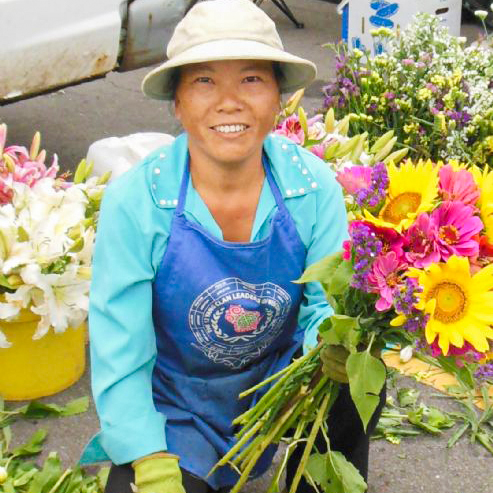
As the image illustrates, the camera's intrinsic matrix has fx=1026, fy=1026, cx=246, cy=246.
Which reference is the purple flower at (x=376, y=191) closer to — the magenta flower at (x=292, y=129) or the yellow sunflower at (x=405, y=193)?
the yellow sunflower at (x=405, y=193)

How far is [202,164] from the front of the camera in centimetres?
237

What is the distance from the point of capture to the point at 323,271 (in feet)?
7.03

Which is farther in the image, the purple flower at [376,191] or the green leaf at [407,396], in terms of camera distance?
the green leaf at [407,396]

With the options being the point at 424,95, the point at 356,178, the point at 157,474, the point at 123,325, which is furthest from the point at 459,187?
the point at 424,95

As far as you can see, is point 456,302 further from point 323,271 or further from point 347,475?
point 347,475

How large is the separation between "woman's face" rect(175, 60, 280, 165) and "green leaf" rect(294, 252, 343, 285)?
0.33 meters

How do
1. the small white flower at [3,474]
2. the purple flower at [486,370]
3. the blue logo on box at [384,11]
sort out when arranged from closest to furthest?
the purple flower at [486,370]
the small white flower at [3,474]
the blue logo on box at [384,11]

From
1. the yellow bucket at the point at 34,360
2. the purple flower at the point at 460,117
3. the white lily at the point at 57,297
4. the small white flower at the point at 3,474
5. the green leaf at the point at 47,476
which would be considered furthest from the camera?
the purple flower at the point at 460,117

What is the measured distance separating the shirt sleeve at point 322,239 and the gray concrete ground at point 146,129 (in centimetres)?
66

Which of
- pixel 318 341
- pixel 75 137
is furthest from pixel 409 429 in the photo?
pixel 75 137

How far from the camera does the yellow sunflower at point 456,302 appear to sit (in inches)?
74.9

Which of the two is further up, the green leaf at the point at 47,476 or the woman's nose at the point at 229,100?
the woman's nose at the point at 229,100

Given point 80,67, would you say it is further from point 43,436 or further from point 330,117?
point 43,436

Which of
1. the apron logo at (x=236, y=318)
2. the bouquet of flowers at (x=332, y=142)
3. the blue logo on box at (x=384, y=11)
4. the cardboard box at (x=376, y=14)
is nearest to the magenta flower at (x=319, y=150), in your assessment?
the bouquet of flowers at (x=332, y=142)
